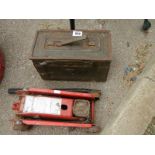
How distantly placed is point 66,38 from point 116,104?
3.52ft

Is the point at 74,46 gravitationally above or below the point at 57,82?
above

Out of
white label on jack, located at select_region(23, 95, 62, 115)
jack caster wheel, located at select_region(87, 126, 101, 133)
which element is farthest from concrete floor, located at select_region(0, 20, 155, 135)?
white label on jack, located at select_region(23, 95, 62, 115)

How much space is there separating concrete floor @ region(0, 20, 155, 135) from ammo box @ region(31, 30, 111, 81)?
39 centimetres

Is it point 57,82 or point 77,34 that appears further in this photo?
point 57,82

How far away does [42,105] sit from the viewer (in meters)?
2.50

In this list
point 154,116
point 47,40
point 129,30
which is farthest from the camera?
point 129,30

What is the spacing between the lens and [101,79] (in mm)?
2863

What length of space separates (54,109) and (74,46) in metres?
0.77

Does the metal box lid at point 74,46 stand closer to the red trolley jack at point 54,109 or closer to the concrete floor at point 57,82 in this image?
the red trolley jack at point 54,109

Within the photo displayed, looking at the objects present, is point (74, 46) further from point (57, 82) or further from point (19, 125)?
point (19, 125)

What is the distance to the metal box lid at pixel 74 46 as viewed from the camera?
7.82 ft

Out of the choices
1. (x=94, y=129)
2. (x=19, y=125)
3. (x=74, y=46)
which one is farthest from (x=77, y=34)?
(x=19, y=125)

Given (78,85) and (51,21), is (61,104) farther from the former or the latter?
(51,21)

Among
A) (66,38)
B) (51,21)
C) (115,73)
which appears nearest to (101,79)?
(115,73)
